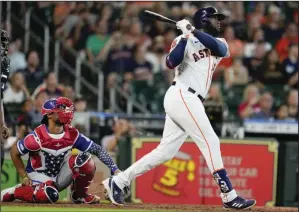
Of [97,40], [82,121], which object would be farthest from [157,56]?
[82,121]

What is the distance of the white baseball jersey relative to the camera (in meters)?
10.2

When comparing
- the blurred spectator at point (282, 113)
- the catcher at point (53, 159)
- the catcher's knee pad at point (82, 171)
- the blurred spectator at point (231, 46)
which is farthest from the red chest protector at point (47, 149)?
the blurred spectator at point (231, 46)

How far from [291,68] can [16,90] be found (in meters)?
5.26

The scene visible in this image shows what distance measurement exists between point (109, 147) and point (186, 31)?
500 centimetres

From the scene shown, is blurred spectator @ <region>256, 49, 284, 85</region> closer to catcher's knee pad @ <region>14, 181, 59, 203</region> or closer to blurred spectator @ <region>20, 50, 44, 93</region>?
blurred spectator @ <region>20, 50, 44, 93</region>

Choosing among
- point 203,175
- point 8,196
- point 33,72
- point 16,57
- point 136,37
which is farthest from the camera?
point 136,37

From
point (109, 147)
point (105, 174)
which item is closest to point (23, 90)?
point (109, 147)

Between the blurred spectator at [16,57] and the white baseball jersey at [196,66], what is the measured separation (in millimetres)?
7750

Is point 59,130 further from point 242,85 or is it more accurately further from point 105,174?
point 242,85

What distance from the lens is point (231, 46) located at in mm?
19359

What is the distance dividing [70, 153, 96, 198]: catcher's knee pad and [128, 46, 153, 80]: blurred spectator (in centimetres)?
789

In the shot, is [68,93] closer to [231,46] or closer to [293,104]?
[293,104]

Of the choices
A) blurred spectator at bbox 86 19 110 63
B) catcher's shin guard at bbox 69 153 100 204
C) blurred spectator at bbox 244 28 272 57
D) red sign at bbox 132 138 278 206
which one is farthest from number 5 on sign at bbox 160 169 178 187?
blurred spectator at bbox 244 28 272 57

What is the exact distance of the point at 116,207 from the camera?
1009cm
